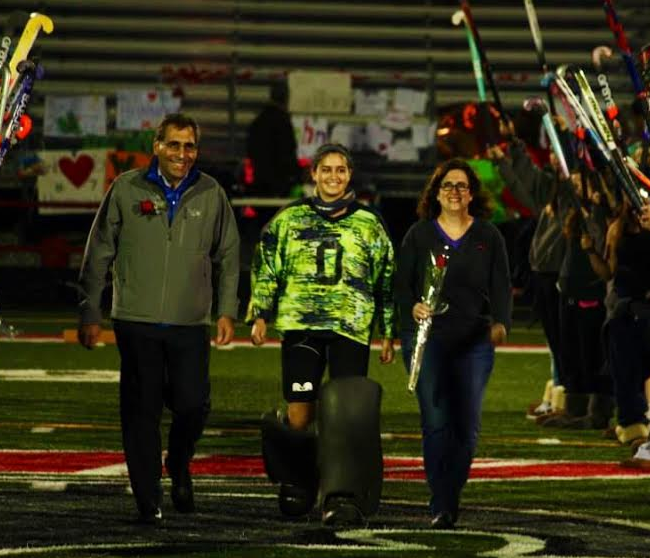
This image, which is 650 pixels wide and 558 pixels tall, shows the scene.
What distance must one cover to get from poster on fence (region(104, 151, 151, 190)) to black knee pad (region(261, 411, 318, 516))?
14255 millimetres

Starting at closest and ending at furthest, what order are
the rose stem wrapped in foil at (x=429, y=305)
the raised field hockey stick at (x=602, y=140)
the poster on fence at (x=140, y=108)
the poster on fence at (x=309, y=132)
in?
the rose stem wrapped in foil at (x=429, y=305) → the raised field hockey stick at (x=602, y=140) → the poster on fence at (x=309, y=132) → the poster on fence at (x=140, y=108)

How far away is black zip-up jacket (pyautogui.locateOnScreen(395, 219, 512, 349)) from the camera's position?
9.41 meters

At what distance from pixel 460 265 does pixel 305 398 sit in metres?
0.88

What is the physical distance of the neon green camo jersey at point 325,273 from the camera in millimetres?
9531

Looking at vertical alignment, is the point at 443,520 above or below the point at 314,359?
below

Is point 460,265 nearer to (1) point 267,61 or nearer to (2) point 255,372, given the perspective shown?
(2) point 255,372

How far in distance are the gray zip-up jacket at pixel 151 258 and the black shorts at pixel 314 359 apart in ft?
0.99

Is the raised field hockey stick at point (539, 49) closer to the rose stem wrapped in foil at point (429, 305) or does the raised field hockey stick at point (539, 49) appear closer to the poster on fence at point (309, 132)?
the rose stem wrapped in foil at point (429, 305)

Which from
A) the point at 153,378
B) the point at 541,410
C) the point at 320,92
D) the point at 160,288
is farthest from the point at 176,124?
the point at 320,92

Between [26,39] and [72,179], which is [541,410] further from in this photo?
[72,179]

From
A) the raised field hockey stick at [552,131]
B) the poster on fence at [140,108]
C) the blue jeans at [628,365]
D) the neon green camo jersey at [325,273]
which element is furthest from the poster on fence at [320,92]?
the neon green camo jersey at [325,273]

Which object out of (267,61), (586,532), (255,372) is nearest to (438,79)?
(267,61)

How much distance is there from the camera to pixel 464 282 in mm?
9445

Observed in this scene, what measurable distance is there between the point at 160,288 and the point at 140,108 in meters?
15.7
